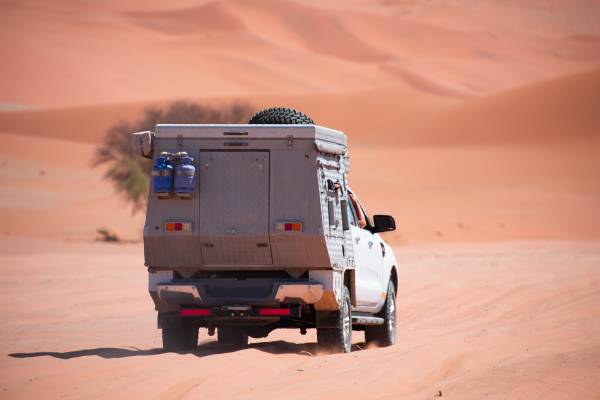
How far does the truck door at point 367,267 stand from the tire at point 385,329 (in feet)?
0.57

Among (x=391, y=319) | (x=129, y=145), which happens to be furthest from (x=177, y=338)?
(x=129, y=145)

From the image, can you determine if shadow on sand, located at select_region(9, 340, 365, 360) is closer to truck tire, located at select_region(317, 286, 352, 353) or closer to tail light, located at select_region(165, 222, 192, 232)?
truck tire, located at select_region(317, 286, 352, 353)

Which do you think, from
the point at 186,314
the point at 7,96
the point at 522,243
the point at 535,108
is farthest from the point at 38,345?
the point at 7,96

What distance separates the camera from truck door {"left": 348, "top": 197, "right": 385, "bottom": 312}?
43.0 ft

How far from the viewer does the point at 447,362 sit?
10664mm

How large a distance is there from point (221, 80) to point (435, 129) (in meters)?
61.5

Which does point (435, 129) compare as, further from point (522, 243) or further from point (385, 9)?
point (385, 9)

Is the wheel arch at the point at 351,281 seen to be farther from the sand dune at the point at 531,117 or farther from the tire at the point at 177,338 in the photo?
the sand dune at the point at 531,117

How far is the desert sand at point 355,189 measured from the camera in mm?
10359

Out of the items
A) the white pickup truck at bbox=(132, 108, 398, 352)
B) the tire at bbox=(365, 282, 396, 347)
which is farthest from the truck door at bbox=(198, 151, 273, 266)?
the tire at bbox=(365, 282, 396, 347)

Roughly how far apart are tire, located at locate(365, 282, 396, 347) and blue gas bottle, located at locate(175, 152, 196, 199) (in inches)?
130

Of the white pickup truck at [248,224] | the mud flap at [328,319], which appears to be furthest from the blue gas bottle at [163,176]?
the mud flap at [328,319]

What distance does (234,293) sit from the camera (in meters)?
12.3

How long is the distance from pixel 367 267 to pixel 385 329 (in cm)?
88
